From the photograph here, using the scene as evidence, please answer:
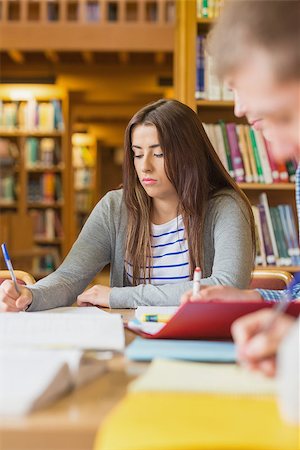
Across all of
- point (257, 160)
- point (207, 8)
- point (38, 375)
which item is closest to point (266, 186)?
point (257, 160)

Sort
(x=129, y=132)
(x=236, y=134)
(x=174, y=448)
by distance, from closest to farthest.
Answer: (x=174, y=448)
(x=129, y=132)
(x=236, y=134)

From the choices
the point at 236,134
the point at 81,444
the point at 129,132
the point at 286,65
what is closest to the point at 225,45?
the point at 286,65

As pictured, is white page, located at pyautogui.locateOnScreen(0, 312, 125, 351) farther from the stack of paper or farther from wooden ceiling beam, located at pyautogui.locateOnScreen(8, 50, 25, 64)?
wooden ceiling beam, located at pyautogui.locateOnScreen(8, 50, 25, 64)

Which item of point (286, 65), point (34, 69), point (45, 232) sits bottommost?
point (45, 232)

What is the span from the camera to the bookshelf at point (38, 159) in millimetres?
8656

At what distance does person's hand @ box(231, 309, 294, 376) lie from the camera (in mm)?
812

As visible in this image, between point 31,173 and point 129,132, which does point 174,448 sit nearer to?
point 129,132

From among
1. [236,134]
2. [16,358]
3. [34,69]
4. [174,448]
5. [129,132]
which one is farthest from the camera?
[34,69]

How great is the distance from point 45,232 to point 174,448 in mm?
8697

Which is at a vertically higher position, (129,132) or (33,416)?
(129,132)

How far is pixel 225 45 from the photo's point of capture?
933 millimetres

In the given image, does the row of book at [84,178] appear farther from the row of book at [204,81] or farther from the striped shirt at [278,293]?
the striped shirt at [278,293]

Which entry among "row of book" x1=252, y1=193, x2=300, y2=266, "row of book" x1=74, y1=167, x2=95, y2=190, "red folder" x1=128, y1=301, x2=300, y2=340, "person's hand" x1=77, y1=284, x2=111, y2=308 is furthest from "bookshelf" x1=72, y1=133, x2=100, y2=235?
"red folder" x1=128, y1=301, x2=300, y2=340

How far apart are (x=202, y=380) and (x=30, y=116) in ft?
26.3
